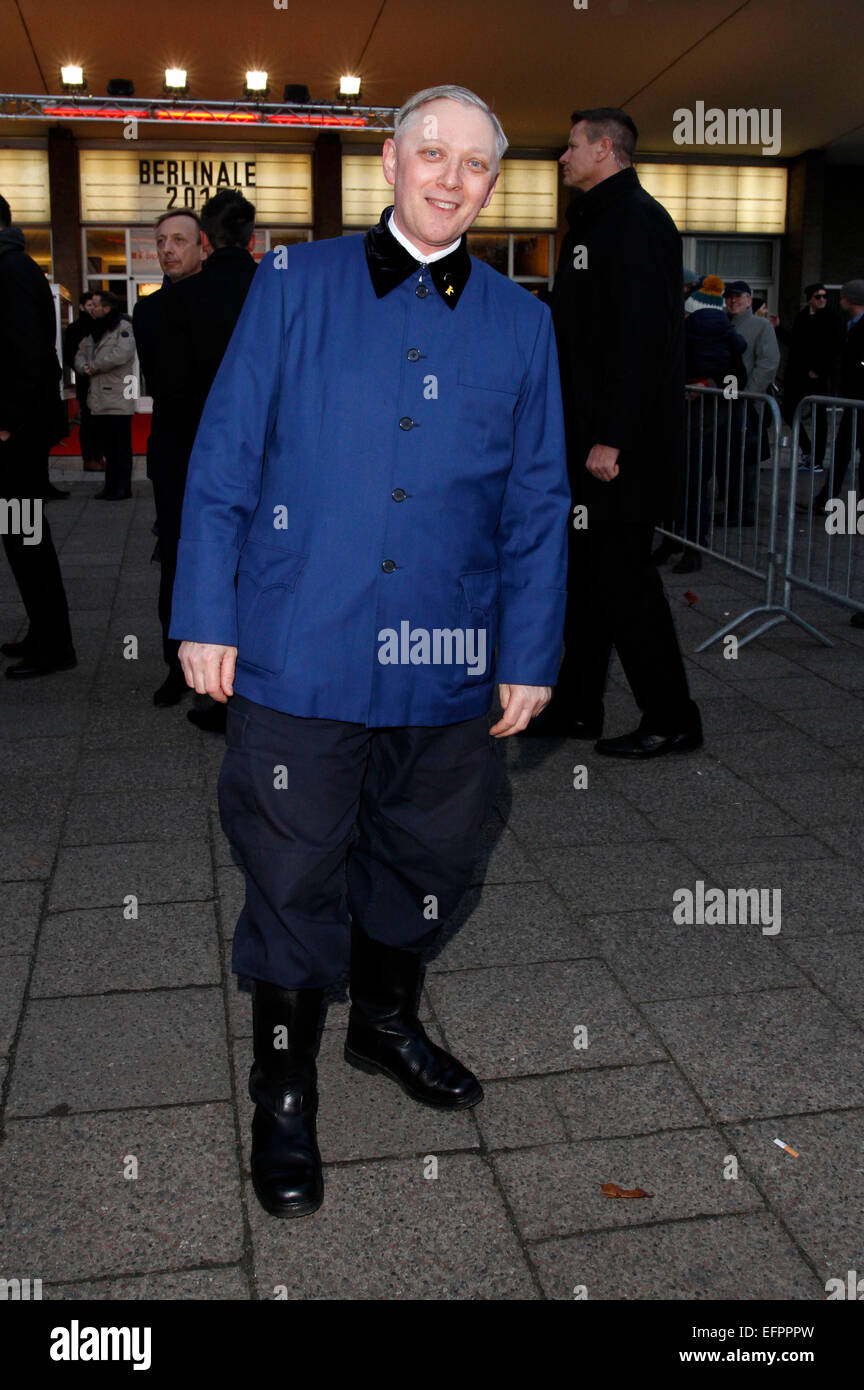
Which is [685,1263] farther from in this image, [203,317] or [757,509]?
[757,509]

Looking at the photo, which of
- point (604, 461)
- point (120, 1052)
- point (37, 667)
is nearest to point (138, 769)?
point (37, 667)

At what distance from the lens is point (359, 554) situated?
2.38 metres

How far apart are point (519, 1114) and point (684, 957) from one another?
870 millimetres

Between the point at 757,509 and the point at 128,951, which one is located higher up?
the point at 757,509

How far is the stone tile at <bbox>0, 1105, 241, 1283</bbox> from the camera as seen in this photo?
2.28 meters

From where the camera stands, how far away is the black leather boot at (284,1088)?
2445 millimetres

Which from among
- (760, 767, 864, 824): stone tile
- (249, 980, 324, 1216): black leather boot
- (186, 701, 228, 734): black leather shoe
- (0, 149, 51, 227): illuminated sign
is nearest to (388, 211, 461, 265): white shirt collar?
(249, 980, 324, 1216): black leather boot

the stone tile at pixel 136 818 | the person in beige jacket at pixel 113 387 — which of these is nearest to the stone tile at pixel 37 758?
the stone tile at pixel 136 818

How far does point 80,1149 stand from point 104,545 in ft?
25.9

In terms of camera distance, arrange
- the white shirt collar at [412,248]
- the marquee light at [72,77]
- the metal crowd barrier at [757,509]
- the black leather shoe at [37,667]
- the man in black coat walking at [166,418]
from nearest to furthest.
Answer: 1. the white shirt collar at [412,248]
2. the man in black coat walking at [166,418]
3. the black leather shoe at [37,667]
4. the metal crowd barrier at [757,509]
5. the marquee light at [72,77]

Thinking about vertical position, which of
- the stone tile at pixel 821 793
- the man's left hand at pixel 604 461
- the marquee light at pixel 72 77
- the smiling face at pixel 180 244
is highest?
the marquee light at pixel 72 77

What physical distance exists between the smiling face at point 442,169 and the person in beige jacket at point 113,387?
1067 centimetres

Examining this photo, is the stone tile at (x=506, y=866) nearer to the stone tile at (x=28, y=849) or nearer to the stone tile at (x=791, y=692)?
the stone tile at (x=28, y=849)
